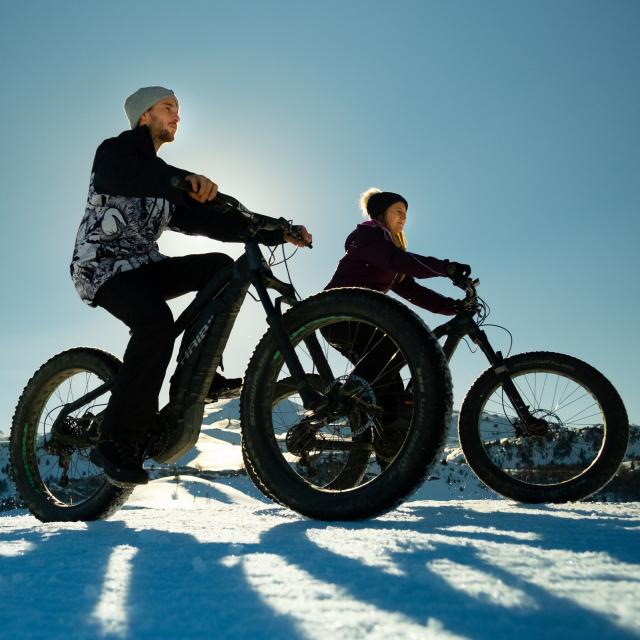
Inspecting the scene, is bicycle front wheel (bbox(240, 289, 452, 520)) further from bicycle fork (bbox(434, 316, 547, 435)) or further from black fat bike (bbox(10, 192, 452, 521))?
bicycle fork (bbox(434, 316, 547, 435))

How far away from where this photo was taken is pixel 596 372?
4.23 meters

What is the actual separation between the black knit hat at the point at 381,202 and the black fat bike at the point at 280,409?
1.53m

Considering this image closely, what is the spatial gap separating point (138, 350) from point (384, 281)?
253cm

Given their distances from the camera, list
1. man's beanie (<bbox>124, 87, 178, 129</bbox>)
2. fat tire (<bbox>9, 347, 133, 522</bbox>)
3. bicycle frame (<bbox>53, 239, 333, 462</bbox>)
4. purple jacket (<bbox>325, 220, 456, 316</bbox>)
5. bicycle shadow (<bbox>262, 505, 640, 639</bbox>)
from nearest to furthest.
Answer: bicycle shadow (<bbox>262, 505, 640, 639</bbox>)
bicycle frame (<bbox>53, 239, 333, 462</bbox>)
man's beanie (<bbox>124, 87, 178, 129</bbox>)
fat tire (<bbox>9, 347, 133, 522</bbox>)
purple jacket (<bbox>325, 220, 456, 316</bbox>)

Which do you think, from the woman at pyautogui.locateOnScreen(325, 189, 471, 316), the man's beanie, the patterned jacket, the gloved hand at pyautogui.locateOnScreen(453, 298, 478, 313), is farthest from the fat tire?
the gloved hand at pyautogui.locateOnScreen(453, 298, 478, 313)

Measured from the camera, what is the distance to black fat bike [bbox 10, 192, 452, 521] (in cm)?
238

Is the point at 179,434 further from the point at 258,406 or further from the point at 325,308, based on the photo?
the point at 325,308

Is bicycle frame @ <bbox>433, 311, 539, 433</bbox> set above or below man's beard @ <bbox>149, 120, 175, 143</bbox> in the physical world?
below

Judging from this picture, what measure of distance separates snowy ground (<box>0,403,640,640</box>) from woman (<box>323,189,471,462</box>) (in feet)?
6.55

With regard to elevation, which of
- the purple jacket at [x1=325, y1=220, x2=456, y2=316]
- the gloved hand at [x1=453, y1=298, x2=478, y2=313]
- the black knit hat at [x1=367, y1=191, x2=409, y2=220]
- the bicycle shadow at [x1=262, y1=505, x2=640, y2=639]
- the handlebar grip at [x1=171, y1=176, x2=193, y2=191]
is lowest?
the bicycle shadow at [x1=262, y1=505, x2=640, y2=639]

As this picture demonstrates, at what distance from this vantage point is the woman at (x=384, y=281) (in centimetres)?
406

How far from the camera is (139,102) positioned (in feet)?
11.5

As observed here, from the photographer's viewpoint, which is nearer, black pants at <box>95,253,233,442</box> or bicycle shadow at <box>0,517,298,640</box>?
bicycle shadow at <box>0,517,298,640</box>

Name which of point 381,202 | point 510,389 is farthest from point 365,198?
point 510,389
